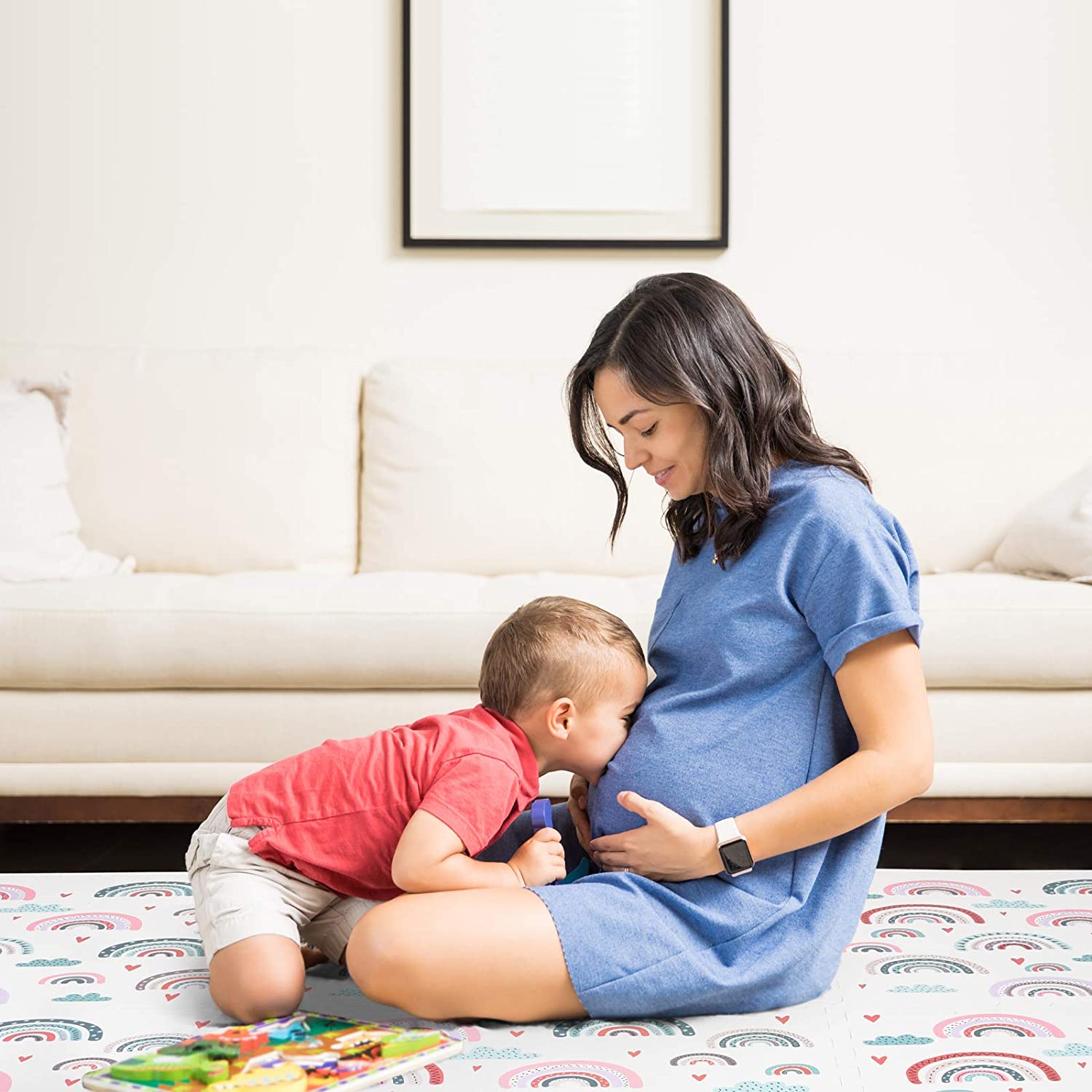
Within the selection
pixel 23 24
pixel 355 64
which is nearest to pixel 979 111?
pixel 355 64

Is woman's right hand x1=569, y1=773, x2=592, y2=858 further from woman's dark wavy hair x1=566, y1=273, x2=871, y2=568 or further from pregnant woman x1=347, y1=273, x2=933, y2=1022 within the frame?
woman's dark wavy hair x1=566, y1=273, x2=871, y2=568

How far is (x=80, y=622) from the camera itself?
2.02m

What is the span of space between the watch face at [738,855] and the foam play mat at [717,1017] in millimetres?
168

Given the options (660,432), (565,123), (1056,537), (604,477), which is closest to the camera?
(660,432)

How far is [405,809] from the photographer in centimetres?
124

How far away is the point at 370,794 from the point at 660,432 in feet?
1.53

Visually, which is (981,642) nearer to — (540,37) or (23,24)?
(540,37)

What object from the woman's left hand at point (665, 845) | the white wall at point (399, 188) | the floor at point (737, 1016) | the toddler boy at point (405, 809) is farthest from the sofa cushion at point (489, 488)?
the woman's left hand at point (665, 845)

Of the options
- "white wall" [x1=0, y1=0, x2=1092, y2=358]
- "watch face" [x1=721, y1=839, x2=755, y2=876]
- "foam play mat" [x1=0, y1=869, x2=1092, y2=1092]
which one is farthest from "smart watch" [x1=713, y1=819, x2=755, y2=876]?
"white wall" [x1=0, y1=0, x2=1092, y2=358]

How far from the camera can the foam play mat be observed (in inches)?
43.6

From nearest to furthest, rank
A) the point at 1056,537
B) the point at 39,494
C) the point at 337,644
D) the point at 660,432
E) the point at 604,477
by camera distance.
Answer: the point at 660,432, the point at 337,644, the point at 1056,537, the point at 39,494, the point at 604,477

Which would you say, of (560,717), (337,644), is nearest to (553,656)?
(560,717)

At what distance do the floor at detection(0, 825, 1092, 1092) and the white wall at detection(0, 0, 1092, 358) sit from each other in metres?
1.63

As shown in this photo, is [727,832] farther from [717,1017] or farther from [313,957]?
[313,957]
